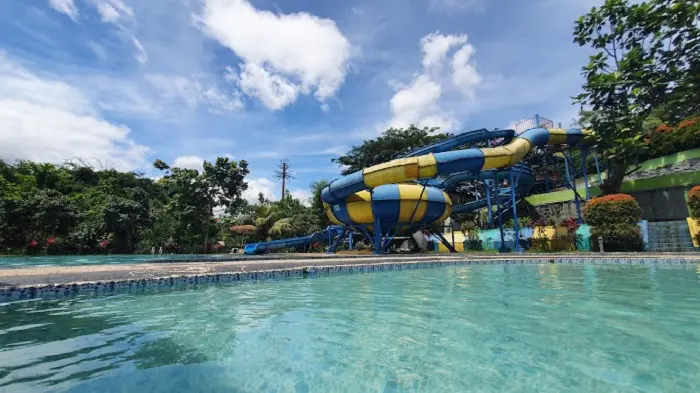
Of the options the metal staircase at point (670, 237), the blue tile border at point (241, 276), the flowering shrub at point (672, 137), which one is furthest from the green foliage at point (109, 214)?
the flowering shrub at point (672, 137)

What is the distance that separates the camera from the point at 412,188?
800 inches

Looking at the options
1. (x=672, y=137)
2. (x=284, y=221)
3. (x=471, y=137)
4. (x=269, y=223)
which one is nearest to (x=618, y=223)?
(x=471, y=137)

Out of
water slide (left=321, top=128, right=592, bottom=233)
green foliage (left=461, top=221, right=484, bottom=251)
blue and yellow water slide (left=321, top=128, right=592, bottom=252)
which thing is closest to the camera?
water slide (left=321, top=128, right=592, bottom=233)

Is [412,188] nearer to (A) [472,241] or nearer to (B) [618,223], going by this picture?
(A) [472,241]

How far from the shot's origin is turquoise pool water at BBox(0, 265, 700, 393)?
2.87m

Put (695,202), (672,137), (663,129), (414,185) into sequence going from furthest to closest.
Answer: (663,129) → (672,137) → (414,185) → (695,202)

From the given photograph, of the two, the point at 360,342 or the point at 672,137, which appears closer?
the point at 360,342

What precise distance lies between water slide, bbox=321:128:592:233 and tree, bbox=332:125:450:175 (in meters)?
16.7

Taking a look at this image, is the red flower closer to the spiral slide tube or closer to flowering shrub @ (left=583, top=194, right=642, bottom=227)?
flowering shrub @ (left=583, top=194, right=642, bottom=227)

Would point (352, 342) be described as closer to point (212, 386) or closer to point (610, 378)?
point (212, 386)

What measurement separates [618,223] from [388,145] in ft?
82.2

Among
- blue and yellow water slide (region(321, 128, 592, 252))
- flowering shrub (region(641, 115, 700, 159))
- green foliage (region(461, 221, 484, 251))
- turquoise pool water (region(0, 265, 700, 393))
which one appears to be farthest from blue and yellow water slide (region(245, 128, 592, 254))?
turquoise pool water (region(0, 265, 700, 393))

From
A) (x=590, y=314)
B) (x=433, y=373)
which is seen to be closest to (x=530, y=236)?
(x=590, y=314)

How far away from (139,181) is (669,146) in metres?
52.2
